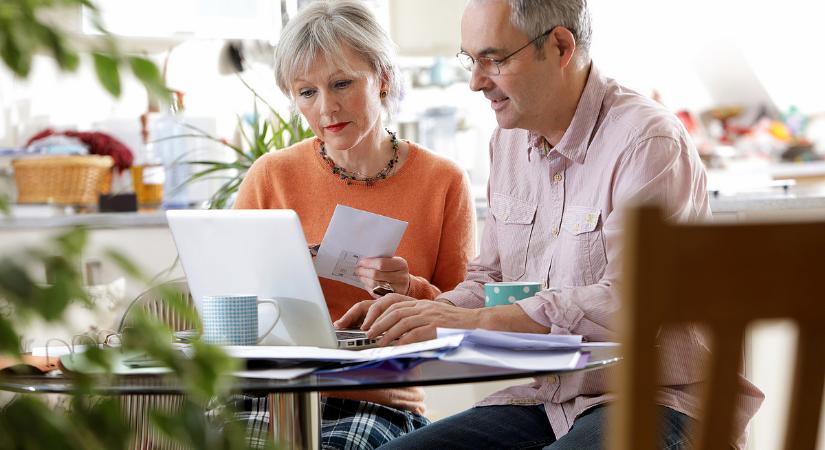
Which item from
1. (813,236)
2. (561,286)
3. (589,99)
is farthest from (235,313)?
(813,236)

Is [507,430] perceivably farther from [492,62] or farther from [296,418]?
[492,62]

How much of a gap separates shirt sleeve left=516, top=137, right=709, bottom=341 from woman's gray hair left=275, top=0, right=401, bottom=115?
0.69m

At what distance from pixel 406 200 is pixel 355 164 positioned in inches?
5.6

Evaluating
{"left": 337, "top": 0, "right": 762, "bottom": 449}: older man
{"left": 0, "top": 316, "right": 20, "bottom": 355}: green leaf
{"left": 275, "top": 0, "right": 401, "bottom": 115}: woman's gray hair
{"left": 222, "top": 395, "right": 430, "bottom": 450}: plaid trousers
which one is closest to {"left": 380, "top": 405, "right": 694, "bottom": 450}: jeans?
{"left": 337, "top": 0, "right": 762, "bottom": 449}: older man

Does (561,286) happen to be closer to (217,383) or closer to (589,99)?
(589,99)

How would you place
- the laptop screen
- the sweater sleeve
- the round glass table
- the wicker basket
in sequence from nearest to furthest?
the round glass table
the laptop screen
the sweater sleeve
the wicker basket

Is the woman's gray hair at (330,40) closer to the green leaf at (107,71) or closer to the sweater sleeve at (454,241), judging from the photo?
the sweater sleeve at (454,241)

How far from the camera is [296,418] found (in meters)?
1.52

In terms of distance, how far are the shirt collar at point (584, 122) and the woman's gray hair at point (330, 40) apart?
53 centimetres

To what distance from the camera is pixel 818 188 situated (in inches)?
212

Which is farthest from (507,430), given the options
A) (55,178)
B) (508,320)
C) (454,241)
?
(55,178)

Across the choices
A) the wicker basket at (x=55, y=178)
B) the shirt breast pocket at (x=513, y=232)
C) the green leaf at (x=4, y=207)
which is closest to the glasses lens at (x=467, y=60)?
the shirt breast pocket at (x=513, y=232)

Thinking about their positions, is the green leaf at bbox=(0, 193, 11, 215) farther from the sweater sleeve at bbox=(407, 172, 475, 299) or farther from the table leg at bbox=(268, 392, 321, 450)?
the sweater sleeve at bbox=(407, 172, 475, 299)

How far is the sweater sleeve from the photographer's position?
88.7 inches
